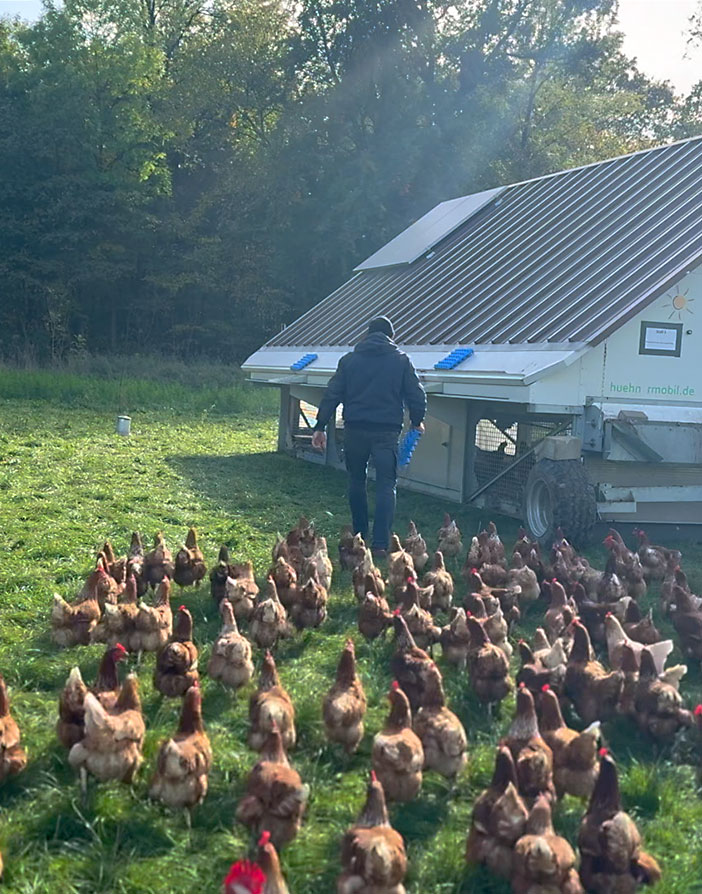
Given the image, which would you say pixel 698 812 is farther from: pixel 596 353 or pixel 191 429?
pixel 191 429

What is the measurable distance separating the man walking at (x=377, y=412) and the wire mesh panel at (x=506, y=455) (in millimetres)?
1843

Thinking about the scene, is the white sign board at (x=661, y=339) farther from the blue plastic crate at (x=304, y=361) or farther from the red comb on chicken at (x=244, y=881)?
the red comb on chicken at (x=244, y=881)

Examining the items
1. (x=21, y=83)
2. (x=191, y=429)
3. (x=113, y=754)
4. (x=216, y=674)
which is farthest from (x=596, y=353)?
(x=21, y=83)

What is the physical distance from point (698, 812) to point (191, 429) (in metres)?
18.0

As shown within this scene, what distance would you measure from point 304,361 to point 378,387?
635 centimetres

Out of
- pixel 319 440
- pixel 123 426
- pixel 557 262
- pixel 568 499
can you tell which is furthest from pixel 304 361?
pixel 568 499

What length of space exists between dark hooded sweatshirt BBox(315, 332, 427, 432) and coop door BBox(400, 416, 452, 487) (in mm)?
3036

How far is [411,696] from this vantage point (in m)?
5.38

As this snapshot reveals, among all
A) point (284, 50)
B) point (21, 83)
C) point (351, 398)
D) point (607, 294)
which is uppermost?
point (284, 50)

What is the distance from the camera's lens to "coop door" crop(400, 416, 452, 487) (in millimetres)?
13500

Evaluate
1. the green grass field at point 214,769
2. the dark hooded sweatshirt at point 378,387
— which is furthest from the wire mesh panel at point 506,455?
the dark hooded sweatshirt at point 378,387

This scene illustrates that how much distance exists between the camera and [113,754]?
15.0ft

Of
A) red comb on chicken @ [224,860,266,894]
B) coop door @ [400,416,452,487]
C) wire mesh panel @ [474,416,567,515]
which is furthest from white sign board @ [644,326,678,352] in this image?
red comb on chicken @ [224,860,266,894]

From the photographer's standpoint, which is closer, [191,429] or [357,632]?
[357,632]
